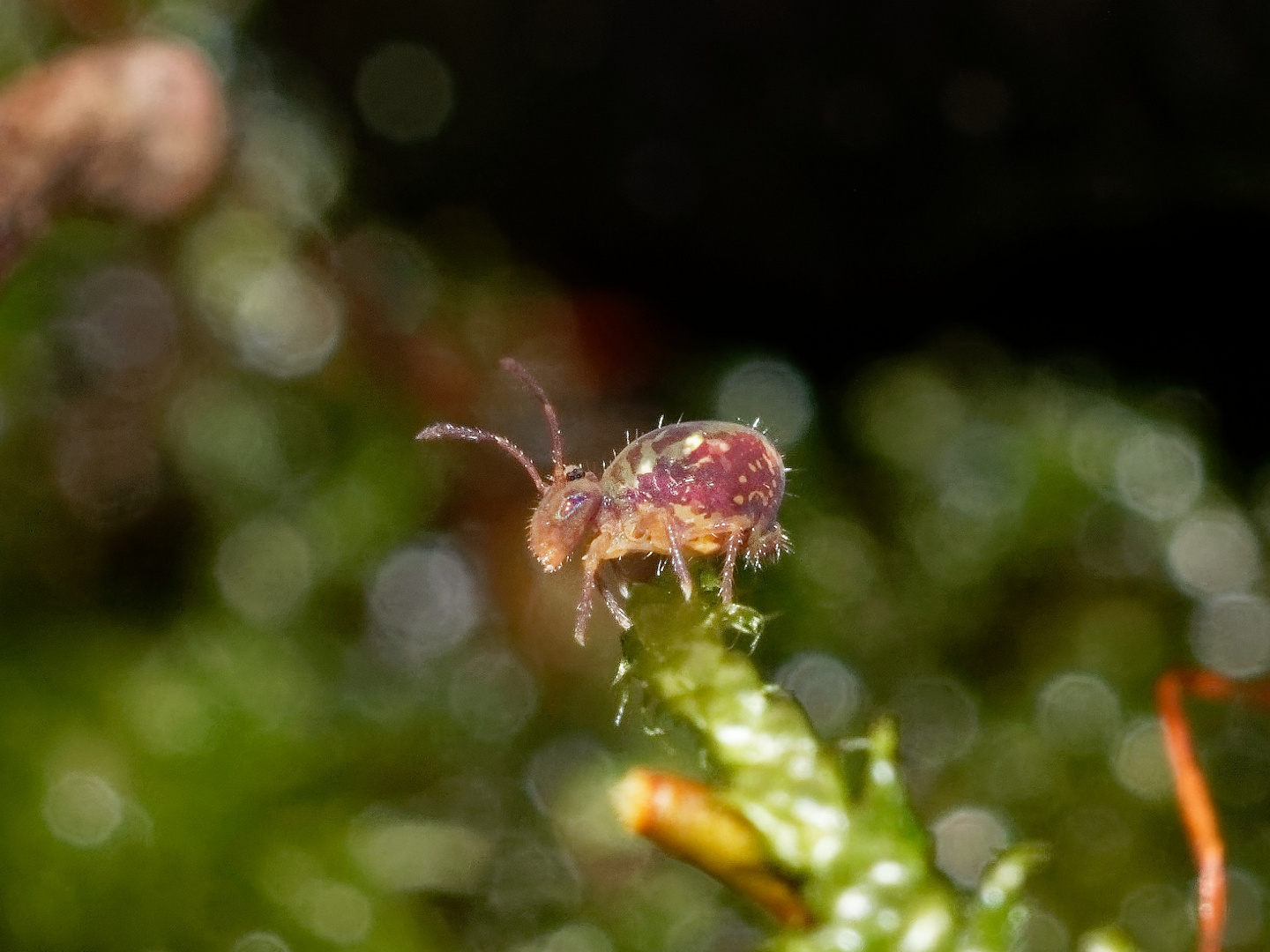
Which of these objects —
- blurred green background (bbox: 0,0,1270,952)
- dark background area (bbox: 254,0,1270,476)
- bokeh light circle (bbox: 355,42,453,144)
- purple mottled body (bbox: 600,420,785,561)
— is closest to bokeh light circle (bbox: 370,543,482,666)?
blurred green background (bbox: 0,0,1270,952)

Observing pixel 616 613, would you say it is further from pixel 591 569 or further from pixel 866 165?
pixel 866 165

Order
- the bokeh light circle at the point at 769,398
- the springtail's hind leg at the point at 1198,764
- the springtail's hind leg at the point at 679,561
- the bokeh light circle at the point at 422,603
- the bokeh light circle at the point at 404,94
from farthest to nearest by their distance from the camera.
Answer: the bokeh light circle at the point at 404,94
the bokeh light circle at the point at 769,398
the bokeh light circle at the point at 422,603
the springtail's hind leg at the point at 1198,764
the springtail's hind leg at the point at 679,561

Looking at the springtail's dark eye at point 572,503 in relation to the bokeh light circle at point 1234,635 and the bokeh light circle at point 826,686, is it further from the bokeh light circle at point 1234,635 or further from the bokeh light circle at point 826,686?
the bokeh light circle at point 1234,635

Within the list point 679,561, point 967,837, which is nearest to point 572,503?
point 679,561

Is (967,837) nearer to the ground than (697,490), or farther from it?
nearer to the ground

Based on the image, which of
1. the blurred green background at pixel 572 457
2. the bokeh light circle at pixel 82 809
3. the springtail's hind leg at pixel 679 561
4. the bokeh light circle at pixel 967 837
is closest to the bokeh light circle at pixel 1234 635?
the blurred green background at pixel 572 457

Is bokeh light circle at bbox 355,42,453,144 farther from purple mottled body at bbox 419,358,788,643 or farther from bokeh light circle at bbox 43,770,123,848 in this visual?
bokeh light circle at bbox 43,770,123,848

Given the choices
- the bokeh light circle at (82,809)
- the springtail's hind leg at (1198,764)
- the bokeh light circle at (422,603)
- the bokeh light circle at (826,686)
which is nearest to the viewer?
the springtail's hind leg at (1198,764)

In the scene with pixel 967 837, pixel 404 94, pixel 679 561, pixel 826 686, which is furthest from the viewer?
pixel 404 94
